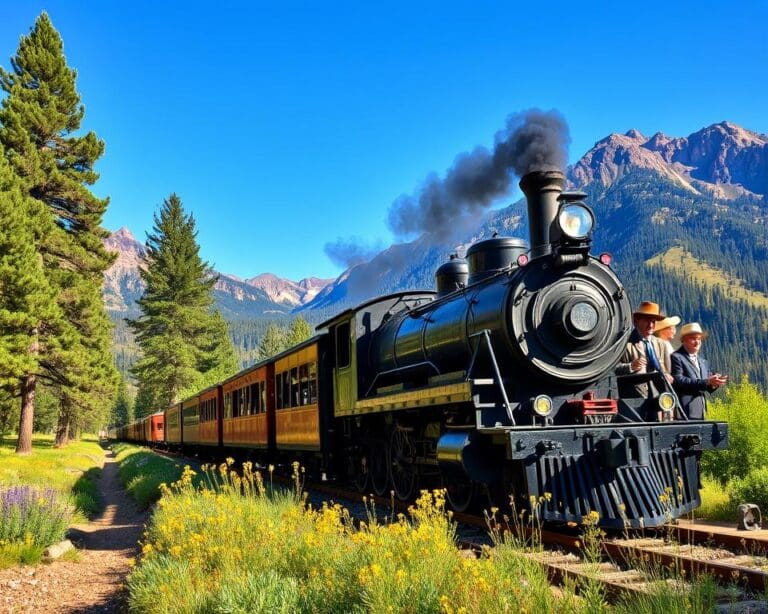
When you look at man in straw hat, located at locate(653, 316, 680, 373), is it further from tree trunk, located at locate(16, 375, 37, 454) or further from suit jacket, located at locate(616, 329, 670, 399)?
tree trunk, located at locate(16, 375, 37, 454)

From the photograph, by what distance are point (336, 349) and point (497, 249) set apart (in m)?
4.17

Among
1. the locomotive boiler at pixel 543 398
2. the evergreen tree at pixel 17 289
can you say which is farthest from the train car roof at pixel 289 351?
the evergreen tree at pixel 17 289

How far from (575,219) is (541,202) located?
97 cm

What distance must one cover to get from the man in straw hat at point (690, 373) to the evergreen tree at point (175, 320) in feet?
152

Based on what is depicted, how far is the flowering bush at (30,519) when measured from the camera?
8.79 m

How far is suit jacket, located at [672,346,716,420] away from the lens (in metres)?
8.62

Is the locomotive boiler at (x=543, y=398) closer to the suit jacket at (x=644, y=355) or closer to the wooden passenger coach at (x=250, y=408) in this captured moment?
the suit jacket at (x=644, y=355)

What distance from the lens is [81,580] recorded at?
7.89 meters

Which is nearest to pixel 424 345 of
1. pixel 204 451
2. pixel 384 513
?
pixel 384 513

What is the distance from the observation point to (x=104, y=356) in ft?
99.2

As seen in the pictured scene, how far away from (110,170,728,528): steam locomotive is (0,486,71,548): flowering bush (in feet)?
15.5

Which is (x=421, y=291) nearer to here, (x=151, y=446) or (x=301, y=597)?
(x=301, y=597)

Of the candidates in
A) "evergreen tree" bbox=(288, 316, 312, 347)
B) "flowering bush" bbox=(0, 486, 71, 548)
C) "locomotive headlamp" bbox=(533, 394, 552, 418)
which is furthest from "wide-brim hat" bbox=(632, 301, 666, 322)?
"evergreen tree" bbox=(288, 316, 312, 347)

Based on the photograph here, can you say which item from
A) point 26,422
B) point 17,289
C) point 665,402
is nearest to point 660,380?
point 665,402
